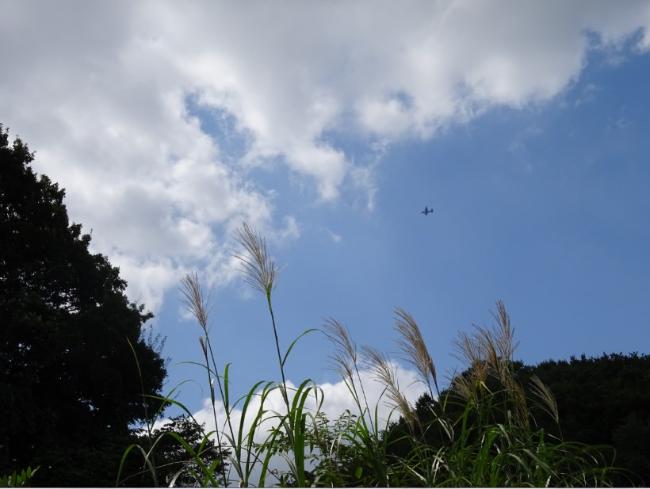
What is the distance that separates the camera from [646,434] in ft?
22.5

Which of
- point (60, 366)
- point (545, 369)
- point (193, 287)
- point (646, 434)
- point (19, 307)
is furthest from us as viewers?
point (60, 366)

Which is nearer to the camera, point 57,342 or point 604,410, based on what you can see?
point 604,410

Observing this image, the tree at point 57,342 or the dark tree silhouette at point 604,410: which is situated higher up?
the tree at point 57,342

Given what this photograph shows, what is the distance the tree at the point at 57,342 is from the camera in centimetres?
1470

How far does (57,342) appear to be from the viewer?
1517 centimetres

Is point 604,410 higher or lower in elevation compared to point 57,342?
lower

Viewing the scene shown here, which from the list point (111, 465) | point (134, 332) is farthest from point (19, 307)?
point (111, 465)

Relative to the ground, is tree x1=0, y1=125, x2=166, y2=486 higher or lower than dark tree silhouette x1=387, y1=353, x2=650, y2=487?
higher

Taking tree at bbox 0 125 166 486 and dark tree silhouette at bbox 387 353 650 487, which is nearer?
dark tree silhouette at bbox 387 353 650 487

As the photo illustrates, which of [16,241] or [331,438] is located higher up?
[16,241]

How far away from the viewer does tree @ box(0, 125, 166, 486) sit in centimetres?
1470

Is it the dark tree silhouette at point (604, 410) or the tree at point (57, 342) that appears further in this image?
the tree at point (57, 342)

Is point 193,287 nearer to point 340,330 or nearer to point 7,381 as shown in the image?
point 340,330

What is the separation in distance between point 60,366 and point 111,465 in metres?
3.61
